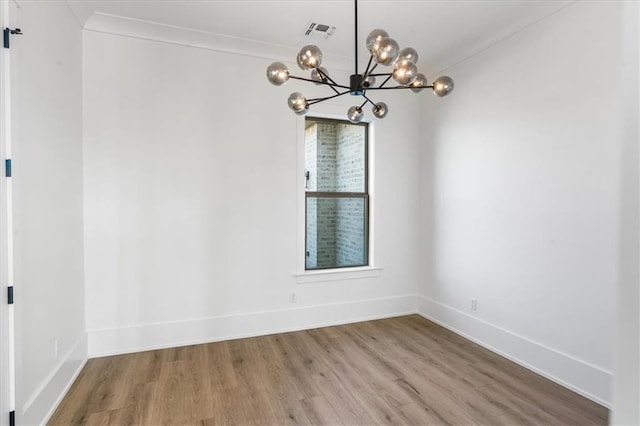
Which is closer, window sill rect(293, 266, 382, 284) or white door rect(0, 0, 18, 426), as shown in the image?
white door rect(0, 0, 18, 426)

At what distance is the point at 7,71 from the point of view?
176 centimetres

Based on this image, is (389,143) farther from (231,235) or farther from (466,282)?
(231,235)

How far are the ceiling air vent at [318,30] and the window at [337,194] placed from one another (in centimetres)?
100

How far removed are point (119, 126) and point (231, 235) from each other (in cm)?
147

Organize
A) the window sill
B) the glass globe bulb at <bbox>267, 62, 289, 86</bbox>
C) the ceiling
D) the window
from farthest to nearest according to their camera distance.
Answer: the window < the window sill < the ceiling < the glass globe bulb at <bbox>267, 62, 289, 86</bbox>

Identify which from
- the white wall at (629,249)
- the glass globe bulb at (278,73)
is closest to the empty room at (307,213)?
the glass globe bulb at (278,73)

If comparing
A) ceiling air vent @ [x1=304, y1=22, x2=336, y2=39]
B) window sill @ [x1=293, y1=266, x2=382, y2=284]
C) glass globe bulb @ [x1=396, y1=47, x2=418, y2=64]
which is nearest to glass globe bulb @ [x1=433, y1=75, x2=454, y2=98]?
glass globe bulb @ [x1=396, y1=47, x2=418, y2=64]

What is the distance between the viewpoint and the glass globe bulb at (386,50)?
1.71 meters

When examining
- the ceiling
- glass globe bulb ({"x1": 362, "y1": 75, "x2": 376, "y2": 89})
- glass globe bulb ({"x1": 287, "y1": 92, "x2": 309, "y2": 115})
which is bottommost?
glass globe bulb ({"x1": 287, "y1": 92, "x2": 309, "y2": 115})

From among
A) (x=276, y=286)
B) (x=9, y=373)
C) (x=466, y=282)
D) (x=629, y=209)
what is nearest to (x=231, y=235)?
(x=276, y=286)

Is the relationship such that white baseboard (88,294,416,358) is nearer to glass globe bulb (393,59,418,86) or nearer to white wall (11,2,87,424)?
white wall (11,2,87,424)

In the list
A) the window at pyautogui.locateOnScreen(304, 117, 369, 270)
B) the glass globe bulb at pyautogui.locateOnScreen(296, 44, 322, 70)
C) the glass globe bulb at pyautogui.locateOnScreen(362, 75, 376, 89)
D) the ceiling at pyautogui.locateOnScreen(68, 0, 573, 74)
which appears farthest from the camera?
the window at pyautogui.locateOnScreen(304, 117, 369, 270)

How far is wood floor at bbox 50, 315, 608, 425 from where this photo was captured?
85.2 inches

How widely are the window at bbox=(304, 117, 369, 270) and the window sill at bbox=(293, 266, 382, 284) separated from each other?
0.53 feet
